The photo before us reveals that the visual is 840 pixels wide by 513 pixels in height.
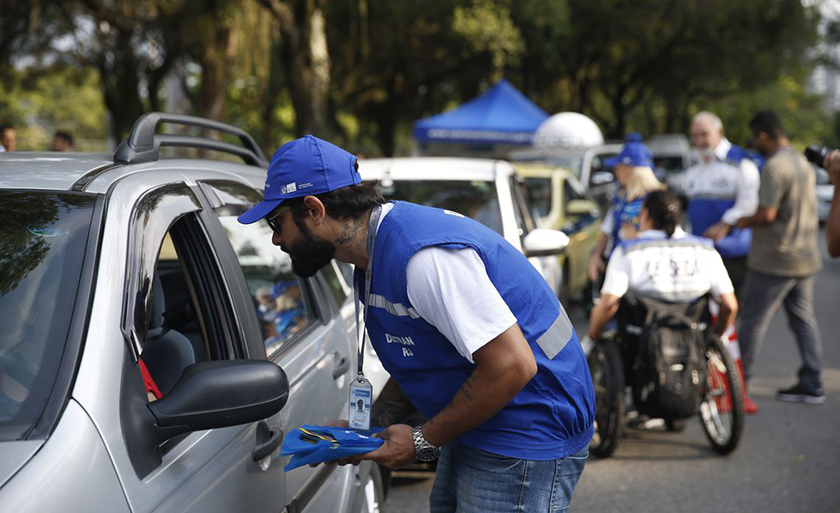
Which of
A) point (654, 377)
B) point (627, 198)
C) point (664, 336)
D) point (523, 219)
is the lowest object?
point (654, 377)

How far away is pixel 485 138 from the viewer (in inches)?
831

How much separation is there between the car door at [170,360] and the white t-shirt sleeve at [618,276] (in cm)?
267

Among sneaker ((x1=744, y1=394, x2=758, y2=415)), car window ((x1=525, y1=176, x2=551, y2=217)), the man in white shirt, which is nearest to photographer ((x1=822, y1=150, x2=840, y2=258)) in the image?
sneaker ((x1=744, y1=394, x2=758, y2=415))

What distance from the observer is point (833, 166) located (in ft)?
13.7

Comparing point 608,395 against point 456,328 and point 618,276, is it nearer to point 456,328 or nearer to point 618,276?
point 618,276

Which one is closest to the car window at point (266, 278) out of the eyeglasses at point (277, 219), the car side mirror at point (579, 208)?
the eyeglasses at point (277, 219)

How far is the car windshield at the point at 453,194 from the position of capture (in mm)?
6172

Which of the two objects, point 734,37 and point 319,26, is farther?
point 734,37

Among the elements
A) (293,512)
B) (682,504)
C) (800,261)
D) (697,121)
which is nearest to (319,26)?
(697,121)

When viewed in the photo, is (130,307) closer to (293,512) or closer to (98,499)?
(98,499)

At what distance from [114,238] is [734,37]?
27726mm

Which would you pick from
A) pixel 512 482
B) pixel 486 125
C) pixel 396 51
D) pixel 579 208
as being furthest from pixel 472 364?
pixel 396 51

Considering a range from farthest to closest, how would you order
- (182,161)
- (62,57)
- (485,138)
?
(62,57), (485,138), (182,161)

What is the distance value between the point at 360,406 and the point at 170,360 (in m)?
0.61
